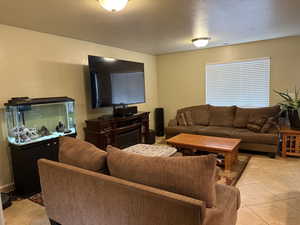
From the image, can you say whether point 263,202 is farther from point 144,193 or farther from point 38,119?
point 38,119

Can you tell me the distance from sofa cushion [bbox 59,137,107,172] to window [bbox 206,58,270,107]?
4239mm

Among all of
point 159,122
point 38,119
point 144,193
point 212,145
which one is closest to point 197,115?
point 159,122

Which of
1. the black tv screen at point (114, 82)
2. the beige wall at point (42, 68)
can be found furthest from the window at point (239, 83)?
the beige wall at point (42, 68)

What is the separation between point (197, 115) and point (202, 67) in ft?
4.25

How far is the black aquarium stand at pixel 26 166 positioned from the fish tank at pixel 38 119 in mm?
84

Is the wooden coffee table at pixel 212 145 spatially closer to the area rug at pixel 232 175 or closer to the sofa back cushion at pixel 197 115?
the area rug at pixel 232 175

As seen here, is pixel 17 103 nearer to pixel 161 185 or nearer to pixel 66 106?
pixel 66 106

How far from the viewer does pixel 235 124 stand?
4652 millimetres

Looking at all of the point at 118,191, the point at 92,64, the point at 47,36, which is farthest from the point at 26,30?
the point at 118,191

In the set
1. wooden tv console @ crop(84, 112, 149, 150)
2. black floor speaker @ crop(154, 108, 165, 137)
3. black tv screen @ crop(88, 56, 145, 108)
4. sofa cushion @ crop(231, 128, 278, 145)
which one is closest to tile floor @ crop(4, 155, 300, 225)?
sofa cushion @ crop(231, 128, 278, 145)

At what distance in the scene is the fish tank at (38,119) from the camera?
8.93 ft

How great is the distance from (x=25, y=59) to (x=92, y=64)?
1.02 metres

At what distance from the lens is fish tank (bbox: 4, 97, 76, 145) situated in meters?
2.72

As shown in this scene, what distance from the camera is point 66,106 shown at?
11.1 feet
